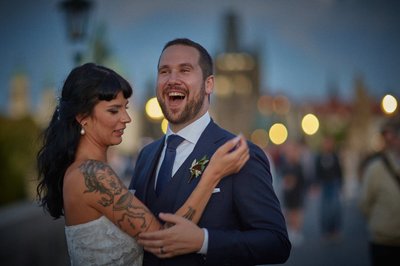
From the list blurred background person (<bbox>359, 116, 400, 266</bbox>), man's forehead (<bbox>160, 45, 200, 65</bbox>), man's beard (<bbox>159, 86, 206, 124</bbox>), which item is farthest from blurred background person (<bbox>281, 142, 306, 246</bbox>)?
man's forehead (<bbox>160, 45, 200, 65</bbox>)

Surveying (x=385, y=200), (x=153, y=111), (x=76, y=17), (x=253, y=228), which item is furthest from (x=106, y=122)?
(x=153, y=111)

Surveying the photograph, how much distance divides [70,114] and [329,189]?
9.35 meters

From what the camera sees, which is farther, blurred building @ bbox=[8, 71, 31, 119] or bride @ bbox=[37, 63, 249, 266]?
blurred building @ bbox=[8, 71, 31, 119]

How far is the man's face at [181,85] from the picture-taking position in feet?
9.77

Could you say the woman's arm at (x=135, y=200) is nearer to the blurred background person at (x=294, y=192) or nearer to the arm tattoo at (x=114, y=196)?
the arm tattoo at (x=114, y=196)

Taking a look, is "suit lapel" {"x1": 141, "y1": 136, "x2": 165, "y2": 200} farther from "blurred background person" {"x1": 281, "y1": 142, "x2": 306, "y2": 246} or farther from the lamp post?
"blurred background person" {"x1": 281, "y1": 142, "x2": 306, "y2": 246}

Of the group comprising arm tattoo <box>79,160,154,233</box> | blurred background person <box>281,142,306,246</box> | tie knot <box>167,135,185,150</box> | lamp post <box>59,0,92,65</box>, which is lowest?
blurred background person <box>281,142,306,246</box>

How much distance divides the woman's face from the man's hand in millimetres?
774

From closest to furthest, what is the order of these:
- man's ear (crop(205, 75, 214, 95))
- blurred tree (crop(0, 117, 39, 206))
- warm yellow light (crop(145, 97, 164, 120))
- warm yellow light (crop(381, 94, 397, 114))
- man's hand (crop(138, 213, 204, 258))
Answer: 1. man's hand (crop(138, 213, 204, 258))
2. man's ear (crop(205, 75, 214, 95))
3. warm yellow light (crop(381, 94, 397, 114))
4. blurred tree (crop(0, 117, 39, 206))
5. warm yellow light (crop(145, 97, 164, 120))

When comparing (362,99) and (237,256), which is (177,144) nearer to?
(237,256)

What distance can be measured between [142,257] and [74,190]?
614 millimetres

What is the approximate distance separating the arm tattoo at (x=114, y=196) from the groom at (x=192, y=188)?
115 millimetres

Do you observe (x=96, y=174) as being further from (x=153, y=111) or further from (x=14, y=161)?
(x=153, y=111)

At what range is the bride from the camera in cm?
262
